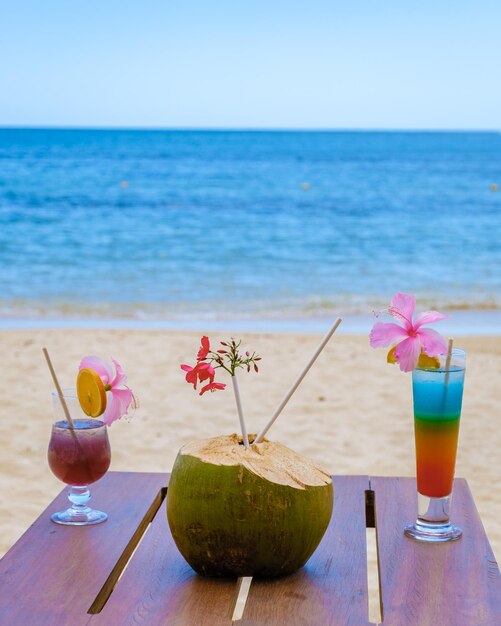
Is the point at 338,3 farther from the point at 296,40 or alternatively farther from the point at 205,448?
the point at 205,448

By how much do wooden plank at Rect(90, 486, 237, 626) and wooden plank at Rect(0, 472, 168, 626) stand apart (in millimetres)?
34

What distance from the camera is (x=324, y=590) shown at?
144cm

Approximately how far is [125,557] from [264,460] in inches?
11.6

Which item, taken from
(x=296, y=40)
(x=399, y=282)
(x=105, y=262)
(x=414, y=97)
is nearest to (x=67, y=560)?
(x=399, y=282)

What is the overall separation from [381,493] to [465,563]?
0.36m

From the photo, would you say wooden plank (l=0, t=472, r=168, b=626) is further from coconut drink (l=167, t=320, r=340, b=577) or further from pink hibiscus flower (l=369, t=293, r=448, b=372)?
pink hibiscus flower (l=369, t=293, r=448, b=372)

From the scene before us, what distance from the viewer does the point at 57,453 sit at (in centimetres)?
173

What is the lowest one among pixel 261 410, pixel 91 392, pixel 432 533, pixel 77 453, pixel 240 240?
pixel 240 240

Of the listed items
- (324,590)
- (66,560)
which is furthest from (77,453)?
(324,590)

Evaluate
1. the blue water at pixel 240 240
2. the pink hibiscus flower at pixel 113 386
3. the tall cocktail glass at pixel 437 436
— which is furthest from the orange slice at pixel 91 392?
the blue water at pixel 240 240

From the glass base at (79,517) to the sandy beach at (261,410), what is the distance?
1.57 meters

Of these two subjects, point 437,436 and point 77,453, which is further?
point 77,453

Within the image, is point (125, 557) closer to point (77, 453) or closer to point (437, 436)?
point (77, 453)

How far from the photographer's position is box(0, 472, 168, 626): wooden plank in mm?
1370
